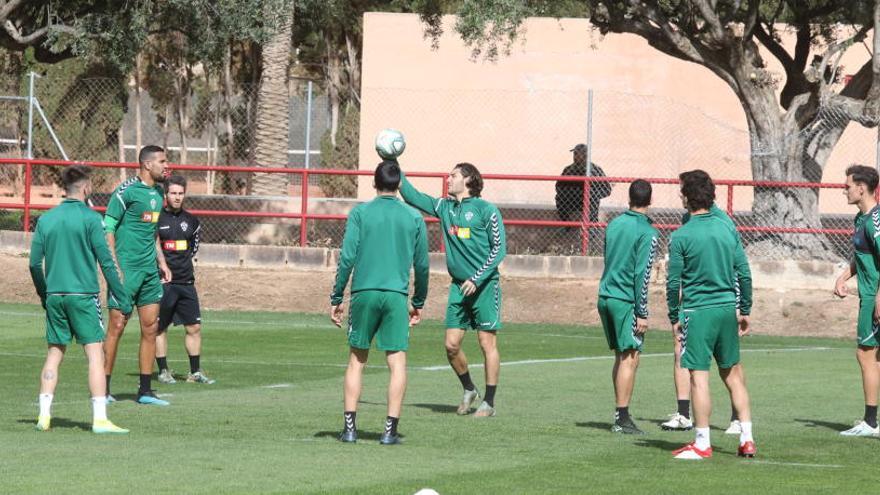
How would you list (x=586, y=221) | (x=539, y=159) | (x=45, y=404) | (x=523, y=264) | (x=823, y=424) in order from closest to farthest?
(x=45, y=404)
(x=823, y=424)
(x=586, y=221)
(x=523, y=264)
(x=539, y=159)

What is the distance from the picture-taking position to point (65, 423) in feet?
41.7

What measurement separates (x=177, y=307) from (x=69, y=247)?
Answer: 4.38 m

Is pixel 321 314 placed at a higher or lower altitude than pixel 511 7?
lower

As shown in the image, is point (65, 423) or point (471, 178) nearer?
point (65, 423)

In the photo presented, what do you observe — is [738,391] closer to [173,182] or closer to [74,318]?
[74,318]

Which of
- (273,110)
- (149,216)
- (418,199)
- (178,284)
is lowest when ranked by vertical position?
(178,284)

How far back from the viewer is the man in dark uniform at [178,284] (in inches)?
642

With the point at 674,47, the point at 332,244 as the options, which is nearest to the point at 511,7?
the point at 674,47

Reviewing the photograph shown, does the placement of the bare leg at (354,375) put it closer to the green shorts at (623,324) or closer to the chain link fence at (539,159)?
the green shorts at (623,324)

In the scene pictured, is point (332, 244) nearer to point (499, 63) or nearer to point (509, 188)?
point (509, 188)

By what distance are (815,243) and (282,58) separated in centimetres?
1292

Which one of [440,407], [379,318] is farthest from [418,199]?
[379,318]

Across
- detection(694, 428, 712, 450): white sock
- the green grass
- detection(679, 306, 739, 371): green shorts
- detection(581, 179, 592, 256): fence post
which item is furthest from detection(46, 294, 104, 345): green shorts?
detection(581, 179, 592, 256): fence post

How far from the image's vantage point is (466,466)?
10719 millimetres
